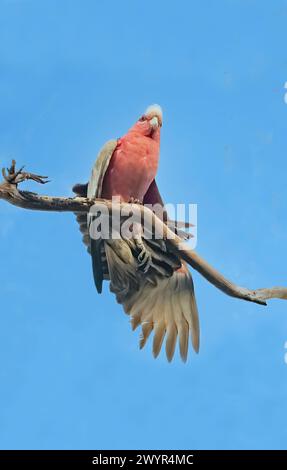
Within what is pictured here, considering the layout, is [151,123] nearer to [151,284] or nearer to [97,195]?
[97,195]

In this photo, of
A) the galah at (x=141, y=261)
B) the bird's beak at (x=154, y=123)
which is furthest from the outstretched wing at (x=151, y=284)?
the bird's beak at (x=154, y=123)

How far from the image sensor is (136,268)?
6.22 metres

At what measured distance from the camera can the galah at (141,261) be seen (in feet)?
19.9

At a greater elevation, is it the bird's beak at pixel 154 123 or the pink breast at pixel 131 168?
the bird's beak at pixel 154 123

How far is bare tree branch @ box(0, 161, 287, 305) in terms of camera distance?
19.2ft

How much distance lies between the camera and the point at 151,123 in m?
6.14

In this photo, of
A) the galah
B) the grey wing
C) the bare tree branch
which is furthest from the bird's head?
the bare tree branch

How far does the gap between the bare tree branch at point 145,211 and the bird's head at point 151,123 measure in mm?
464

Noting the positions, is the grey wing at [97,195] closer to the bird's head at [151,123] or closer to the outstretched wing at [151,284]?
the outstretched wing at [151,284]

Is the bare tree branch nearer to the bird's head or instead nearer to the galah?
the galah

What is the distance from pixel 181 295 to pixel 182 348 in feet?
1.10
